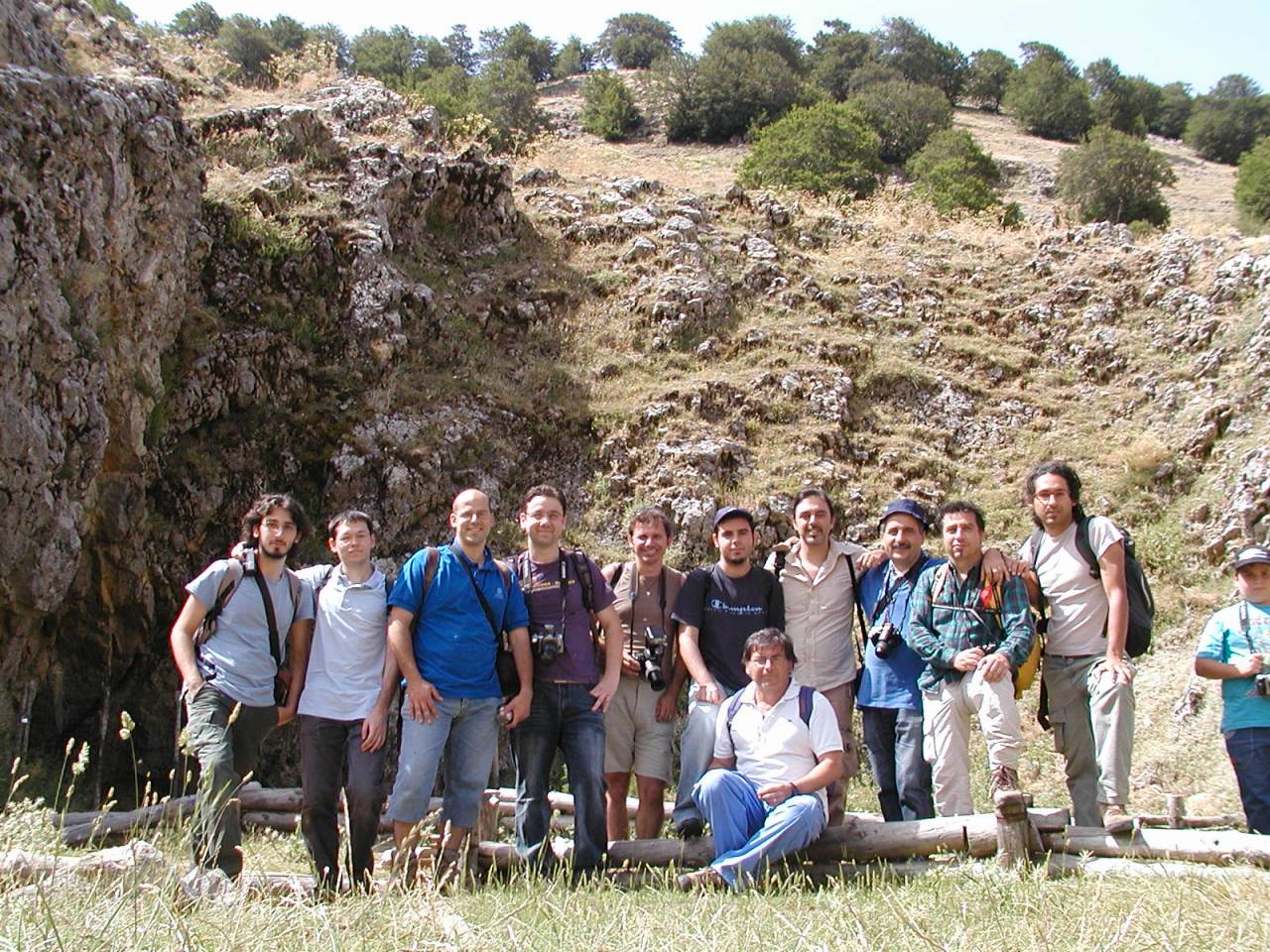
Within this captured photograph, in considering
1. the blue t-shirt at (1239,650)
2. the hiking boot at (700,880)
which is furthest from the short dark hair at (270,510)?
the blue t-shirt at (1239,650)

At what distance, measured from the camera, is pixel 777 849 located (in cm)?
439

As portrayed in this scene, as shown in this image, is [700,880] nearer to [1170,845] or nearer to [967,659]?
[967,659]

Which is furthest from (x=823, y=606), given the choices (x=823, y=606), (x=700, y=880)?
(x=700, y=880)

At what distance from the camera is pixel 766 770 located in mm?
4645

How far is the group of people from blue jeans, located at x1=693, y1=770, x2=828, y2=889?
0.01 metres

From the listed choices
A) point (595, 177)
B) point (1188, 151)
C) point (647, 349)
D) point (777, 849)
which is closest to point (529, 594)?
point (777, 849)

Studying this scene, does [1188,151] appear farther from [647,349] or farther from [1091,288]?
[647,349]

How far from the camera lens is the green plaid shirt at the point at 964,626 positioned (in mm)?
4785

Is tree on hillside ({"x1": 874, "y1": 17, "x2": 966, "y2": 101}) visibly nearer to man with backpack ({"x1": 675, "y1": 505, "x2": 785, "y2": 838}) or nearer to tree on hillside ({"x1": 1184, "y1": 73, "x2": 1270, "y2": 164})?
tree on hillside ({"x1": 1184, "y1": 73, "x2": 1270, "y2": 164})

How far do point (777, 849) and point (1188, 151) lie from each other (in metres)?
43.2

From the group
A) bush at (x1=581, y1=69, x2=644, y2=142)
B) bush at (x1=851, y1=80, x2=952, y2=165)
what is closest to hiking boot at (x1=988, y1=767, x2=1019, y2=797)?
bush at (x1=851, y1=80, x2=952, y2=165)

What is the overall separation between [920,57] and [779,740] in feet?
151

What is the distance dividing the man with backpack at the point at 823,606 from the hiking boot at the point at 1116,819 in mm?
1268

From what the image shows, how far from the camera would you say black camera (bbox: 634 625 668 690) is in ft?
17.6
